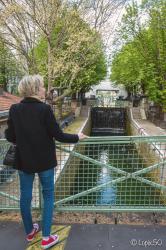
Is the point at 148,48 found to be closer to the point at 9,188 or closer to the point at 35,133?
the point at 9,188

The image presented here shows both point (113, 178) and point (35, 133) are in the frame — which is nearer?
point (35, 133)

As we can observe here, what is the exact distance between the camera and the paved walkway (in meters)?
2.99

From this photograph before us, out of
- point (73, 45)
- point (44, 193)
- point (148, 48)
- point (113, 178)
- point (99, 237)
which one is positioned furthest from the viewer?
point (148, 48)

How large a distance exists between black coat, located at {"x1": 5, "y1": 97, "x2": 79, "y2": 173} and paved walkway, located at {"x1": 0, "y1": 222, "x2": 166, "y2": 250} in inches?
33.0

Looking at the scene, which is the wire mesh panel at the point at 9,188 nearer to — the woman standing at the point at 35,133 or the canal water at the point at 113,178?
the canal water at the point at 113,178

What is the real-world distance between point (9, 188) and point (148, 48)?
18.0 metres

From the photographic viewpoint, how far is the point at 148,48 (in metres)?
20.2

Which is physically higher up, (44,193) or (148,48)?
(148,48)

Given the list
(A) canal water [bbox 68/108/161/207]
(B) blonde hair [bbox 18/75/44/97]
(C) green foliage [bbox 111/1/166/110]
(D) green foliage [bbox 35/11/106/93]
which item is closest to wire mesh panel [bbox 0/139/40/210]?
(A) canal water [bbox 68/108/161/207]

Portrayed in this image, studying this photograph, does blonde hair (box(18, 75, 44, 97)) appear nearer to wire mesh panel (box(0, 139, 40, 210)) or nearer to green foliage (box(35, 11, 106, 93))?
wire mesh panel (box(0, 139, 40, 210))

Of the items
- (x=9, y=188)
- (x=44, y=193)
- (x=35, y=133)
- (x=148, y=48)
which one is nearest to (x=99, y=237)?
(x=44, y=193)

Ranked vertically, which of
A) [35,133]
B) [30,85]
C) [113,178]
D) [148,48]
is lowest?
[113,178]

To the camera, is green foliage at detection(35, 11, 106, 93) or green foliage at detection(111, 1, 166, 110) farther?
green foliage at detection(111, 1, 166, 110)

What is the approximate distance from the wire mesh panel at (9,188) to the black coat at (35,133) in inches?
32.3
